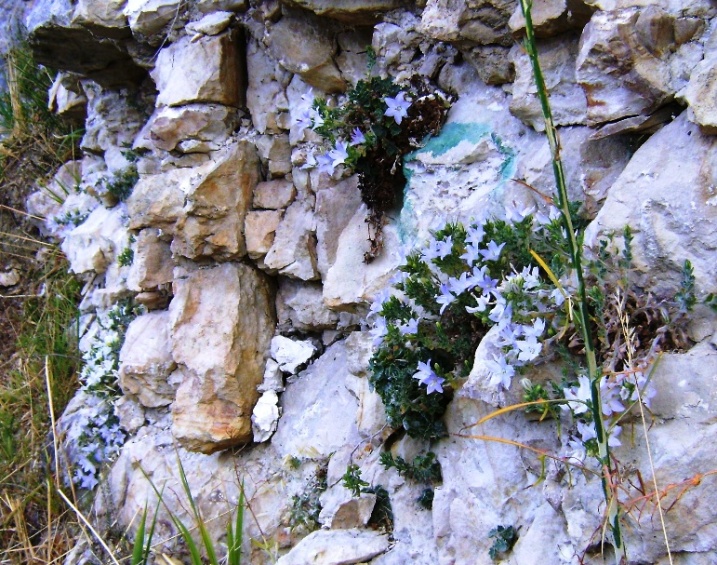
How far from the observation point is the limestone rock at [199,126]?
388cm

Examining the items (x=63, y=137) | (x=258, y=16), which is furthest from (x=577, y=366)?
(x=63, y=137)

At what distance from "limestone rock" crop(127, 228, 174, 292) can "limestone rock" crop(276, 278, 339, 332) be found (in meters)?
0.82

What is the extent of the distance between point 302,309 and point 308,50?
53.0 inches

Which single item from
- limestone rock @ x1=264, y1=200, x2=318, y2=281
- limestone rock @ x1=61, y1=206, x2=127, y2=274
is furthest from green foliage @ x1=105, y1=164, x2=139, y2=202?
limestone rock @ x1=264, y1=200, x2=318, y2=281

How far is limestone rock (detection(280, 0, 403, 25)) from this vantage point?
3289 mm

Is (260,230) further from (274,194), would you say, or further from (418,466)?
(418,466)

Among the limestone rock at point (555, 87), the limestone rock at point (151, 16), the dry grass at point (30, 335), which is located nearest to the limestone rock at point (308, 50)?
the limestone rock at point (151, 16)

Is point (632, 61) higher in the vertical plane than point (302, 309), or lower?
higher

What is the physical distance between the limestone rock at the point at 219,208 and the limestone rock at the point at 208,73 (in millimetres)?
335

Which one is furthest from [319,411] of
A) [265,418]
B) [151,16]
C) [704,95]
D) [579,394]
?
[151,16]

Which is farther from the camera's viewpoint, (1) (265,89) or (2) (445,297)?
(1) (265,89)

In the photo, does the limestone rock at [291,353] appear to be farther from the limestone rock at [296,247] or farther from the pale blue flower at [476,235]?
the pale blue flower at [476,235]

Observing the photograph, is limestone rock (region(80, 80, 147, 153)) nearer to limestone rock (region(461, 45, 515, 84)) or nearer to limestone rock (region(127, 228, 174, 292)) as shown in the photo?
limestone rock (region(127, 228, 174, 292))

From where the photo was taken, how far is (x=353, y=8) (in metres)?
3.31
